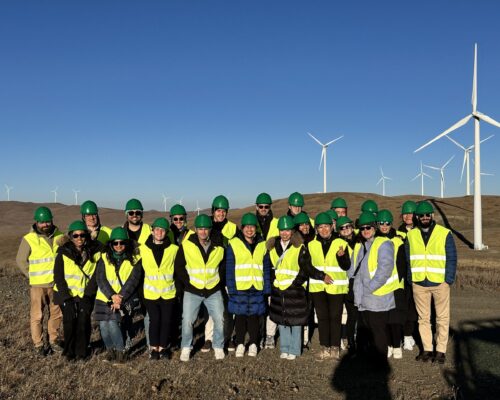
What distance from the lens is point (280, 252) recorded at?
7.09m

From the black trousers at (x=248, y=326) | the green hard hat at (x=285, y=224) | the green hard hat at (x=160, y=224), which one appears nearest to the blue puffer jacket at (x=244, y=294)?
the black trousers at (x=248, y=326)

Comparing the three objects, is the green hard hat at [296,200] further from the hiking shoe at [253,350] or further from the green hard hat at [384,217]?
the hiking shoe at [253,350]

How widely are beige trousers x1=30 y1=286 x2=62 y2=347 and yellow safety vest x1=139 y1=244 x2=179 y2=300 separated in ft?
5.10

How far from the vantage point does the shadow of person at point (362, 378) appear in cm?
581

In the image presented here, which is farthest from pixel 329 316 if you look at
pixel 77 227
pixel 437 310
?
pixel 77 227

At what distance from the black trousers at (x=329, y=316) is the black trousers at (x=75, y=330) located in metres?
3.40

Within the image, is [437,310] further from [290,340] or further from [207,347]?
[207,347]

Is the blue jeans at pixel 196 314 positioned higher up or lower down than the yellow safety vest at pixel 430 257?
lower down

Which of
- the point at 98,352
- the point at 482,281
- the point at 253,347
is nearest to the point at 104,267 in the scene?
the point at 98,352

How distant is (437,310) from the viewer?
22.6 feet

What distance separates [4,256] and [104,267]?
88.1 feet

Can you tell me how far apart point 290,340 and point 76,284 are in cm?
332

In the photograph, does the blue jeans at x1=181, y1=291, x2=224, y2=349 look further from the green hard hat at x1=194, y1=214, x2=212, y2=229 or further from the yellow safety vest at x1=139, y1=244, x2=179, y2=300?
the green hard hat at x1=194, y1=214, x2=212, y2=229

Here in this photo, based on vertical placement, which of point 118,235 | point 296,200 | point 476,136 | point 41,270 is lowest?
point 41,270
